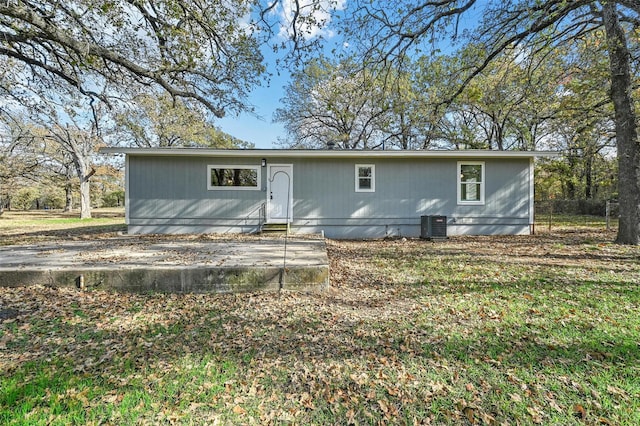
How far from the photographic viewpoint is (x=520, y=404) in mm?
2113

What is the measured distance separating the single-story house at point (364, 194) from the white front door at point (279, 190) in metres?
0.03

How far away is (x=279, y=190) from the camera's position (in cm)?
997

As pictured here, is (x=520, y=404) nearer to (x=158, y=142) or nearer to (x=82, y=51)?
(x=82, y=51)

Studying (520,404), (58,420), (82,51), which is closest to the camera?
(58,420)

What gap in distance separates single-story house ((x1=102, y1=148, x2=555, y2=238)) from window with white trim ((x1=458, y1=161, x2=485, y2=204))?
0.10 feet

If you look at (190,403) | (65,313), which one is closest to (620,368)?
(190,403)

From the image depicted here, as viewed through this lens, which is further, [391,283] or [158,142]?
[158,142]

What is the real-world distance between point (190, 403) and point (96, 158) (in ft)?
83.5

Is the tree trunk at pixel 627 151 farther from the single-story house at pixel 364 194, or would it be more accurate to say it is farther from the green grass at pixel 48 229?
the green grass at pixel 48 229

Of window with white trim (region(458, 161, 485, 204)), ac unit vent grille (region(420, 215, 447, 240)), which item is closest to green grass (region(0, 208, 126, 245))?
ac unit vent grille (region(420, 215, 447, 240))

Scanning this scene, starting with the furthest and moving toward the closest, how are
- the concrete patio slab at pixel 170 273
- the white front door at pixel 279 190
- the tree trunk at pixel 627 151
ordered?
1. the white front door at pixel 279 190
2. the tree trunk at pixel 627 151
3. the concrete patio slab at pixel 170 273

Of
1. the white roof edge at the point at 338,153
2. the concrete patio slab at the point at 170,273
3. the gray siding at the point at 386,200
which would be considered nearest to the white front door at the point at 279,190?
the gray siding at the point at 386,200

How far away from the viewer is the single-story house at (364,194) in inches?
389

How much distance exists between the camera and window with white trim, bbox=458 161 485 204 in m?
9.99
